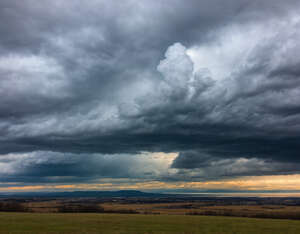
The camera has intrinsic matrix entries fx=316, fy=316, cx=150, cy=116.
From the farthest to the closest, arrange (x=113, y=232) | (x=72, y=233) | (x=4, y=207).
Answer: (x=4, y=207) → (x=113, y=232) → (x=72, y=233)

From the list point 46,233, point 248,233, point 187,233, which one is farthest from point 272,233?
point 46,233

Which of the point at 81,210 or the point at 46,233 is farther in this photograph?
the point at 81,210

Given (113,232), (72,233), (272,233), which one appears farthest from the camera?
(272,233)

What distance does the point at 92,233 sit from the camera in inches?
2430

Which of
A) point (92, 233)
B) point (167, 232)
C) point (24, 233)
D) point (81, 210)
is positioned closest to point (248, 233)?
point (167, 232)

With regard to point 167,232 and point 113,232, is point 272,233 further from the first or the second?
point 113,232

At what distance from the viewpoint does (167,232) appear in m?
67.9

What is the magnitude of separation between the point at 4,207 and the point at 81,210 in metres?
38.9

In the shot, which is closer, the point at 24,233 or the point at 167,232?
the point at 24,233

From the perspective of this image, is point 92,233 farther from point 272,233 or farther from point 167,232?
point 272,233

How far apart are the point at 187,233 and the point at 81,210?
112959 mm

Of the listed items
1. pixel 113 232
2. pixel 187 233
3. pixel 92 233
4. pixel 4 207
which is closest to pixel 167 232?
pixel 187 233

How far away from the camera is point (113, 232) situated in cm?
6469

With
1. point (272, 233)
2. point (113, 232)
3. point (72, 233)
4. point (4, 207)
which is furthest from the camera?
point (4, 207)
